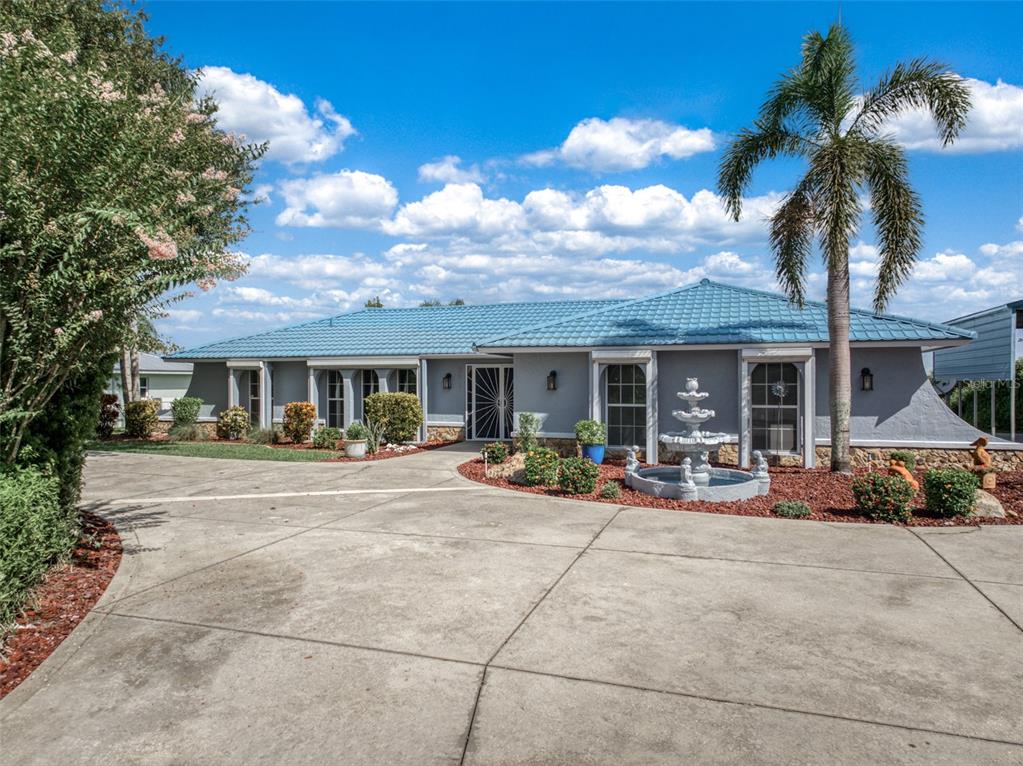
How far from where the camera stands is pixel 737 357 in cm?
1470

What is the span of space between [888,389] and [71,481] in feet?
48.3

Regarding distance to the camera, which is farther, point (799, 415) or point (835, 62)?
point (799, 415)

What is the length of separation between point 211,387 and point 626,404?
49.0 feet

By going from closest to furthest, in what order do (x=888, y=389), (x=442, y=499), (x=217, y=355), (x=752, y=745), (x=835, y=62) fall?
(x=752, y=745) < (x=442, y=499) < (x=835, y=62) < (x=888, y=389) < (x=217, y=355)

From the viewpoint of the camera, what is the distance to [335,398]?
21234 mm

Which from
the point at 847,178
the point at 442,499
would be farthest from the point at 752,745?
the point at 847,178

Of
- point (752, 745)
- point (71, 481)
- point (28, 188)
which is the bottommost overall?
point (752, 745)

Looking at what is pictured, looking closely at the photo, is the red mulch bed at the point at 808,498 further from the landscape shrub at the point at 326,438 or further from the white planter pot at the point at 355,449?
the landscape shrub at the point at 326,438

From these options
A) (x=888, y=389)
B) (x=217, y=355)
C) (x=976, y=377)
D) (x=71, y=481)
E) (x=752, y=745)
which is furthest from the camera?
(x=217, y=355)

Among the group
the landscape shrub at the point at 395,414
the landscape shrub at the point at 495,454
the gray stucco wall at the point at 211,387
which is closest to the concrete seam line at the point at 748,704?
the landscape shrub at the point at 495,454

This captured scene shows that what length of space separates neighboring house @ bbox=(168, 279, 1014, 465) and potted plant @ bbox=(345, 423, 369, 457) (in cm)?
232

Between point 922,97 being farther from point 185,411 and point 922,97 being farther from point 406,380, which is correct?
point 185,411

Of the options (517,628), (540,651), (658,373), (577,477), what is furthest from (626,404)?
(540,651)

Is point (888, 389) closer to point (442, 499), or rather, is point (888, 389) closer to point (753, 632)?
point (442, 499)
